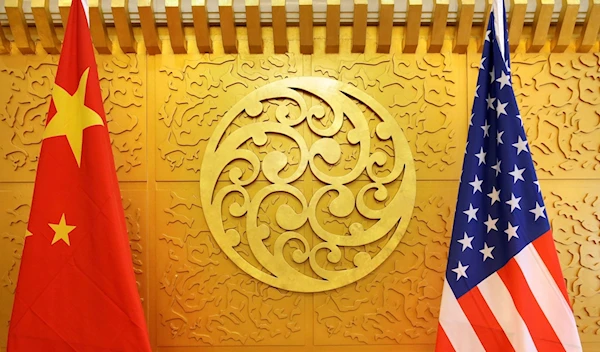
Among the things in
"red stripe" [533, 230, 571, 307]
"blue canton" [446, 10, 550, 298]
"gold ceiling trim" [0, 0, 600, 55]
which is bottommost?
"red stripe" [533, 230, 571, 307]

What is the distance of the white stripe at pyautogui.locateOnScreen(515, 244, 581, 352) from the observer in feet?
5.73

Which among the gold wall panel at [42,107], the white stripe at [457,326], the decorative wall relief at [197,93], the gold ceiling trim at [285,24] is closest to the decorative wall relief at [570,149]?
the gold ceiling trim at [285,24]

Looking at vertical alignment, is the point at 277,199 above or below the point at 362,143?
below

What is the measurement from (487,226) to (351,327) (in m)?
0.74

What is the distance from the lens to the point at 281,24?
7.06 feet

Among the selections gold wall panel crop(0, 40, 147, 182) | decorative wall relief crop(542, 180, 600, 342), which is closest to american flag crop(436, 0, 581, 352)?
decorative wall relief crop(542, 180, 600, 342)

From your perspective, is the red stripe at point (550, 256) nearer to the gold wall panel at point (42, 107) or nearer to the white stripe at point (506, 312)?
the white stripe at point (506, 312)

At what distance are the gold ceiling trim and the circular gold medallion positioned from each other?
10.0 inches

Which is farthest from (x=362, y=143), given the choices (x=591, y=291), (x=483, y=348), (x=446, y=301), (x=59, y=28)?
(x=59, y=28)

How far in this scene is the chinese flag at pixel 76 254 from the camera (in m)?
1.79

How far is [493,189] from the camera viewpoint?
1.89m

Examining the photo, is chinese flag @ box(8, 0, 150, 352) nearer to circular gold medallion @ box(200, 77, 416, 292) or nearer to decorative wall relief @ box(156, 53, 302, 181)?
decorative wall relief @ box(156, 53, 302, 181)

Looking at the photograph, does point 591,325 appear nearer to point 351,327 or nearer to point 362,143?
point 351,327

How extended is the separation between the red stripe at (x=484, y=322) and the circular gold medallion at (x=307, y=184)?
41 cm
